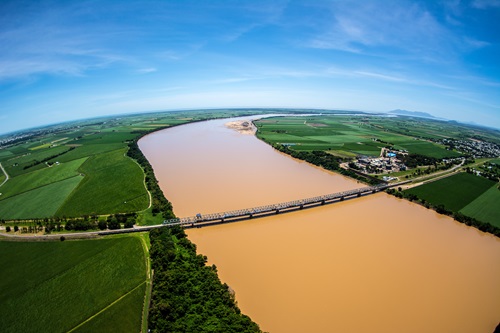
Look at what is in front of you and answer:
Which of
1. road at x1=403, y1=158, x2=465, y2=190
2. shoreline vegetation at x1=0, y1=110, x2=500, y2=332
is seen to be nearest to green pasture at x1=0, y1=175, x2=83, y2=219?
shoreline vegetation at x1=0, y1=110, x2=500, y2=332

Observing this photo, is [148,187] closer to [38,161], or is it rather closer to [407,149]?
[38,161]

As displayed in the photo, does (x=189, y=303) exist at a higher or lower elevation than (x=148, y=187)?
lower

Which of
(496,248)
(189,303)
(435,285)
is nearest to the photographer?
(189,303)

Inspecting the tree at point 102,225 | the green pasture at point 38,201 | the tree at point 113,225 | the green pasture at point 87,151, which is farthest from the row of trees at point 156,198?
the green pasture at point 87,151

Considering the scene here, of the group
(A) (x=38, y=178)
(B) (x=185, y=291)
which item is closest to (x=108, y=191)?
(A) (x=38, y=178)

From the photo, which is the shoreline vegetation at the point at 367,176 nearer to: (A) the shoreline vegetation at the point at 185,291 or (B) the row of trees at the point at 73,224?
(A) the shoreline vegetation at the point at 185,291

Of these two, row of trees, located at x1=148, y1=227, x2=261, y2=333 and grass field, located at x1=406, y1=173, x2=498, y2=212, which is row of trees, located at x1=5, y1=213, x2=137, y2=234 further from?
grass field, located at x1=406, y1=173, x2=498, y2=212

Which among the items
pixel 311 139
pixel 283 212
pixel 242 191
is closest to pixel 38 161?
pixel 242 191

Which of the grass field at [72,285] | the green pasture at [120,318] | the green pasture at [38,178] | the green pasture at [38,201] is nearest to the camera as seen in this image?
the green pasture at [120,318]
